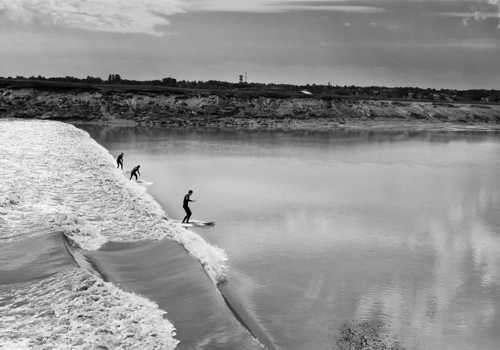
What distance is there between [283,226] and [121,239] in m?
5.95

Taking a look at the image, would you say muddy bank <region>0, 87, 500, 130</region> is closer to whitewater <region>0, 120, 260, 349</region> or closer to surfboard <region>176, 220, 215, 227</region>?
whitewater <region>0, 120, 260, 349</region>

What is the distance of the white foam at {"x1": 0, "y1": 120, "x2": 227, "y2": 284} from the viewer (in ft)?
51.7

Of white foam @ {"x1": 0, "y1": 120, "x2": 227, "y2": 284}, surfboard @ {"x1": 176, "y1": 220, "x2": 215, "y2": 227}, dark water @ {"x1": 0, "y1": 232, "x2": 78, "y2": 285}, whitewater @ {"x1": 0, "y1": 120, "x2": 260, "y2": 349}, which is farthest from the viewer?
surfboard @ {"x1": 176, "y1": 220, "x2": 215, "y2": 227}

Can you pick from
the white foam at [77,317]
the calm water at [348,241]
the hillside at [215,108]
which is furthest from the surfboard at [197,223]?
the hillside at [215,108]

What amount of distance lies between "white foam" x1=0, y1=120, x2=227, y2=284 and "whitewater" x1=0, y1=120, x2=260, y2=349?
3 cm

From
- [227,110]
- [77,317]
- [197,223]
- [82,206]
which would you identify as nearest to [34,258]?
[77,317]

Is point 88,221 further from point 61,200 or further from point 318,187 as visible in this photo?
point 318,187

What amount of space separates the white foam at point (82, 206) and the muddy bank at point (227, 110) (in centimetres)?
5148

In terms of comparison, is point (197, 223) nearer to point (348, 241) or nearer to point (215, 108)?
point (348, 241)

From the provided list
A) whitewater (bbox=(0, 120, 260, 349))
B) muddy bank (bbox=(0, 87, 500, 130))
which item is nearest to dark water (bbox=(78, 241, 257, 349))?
whitewater (bbox=(0, 120, 260, 349))

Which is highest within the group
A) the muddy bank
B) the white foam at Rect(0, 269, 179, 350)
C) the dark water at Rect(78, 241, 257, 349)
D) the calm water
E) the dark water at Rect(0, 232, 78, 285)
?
the muddy bank

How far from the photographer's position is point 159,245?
15531mm

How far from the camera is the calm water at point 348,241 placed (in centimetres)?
1166

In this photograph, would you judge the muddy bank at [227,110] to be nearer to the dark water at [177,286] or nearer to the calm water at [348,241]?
the calm water at [348,241]
